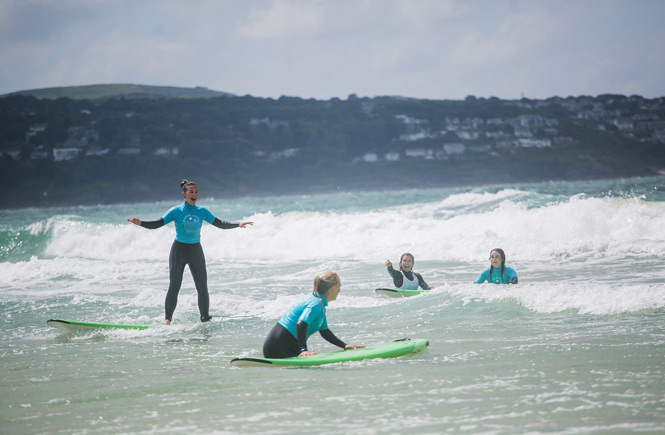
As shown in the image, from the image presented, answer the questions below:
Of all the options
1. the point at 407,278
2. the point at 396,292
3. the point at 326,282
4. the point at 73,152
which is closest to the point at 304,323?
the point at 326,282

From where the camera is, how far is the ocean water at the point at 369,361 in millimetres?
5078

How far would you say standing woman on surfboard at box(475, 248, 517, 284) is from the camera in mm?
10688

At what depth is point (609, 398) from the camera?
5.21 m

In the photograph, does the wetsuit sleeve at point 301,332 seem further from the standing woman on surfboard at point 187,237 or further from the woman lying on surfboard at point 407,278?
the woman lying on surfboard at point 407,278

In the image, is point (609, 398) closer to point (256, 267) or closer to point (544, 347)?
point (544, 347)

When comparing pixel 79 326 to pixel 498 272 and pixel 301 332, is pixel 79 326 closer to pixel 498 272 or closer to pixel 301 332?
pixel 301 332

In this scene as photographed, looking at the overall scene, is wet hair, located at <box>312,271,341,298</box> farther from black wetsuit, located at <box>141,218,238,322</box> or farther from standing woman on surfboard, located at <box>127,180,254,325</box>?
black wetsuit, located at <box>141,218,238,322</box>

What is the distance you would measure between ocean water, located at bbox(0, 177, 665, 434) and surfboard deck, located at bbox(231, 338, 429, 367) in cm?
9

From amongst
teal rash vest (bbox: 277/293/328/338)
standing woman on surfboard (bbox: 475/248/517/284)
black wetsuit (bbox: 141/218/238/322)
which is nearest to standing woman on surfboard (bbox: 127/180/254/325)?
black wetsuit (bbox: 141/218/238/322)

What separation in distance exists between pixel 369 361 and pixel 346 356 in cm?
26

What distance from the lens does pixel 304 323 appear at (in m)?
6.78

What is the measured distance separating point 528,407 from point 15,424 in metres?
4.04

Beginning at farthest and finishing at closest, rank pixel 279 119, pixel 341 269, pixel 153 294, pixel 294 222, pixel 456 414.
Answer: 1. pixel 279 119
2. pixel 294 222
3. pixel 341 269
4. pixel 153 294
5. pixel 456 414

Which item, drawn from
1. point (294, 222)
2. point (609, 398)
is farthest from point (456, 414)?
point (294, 222)
